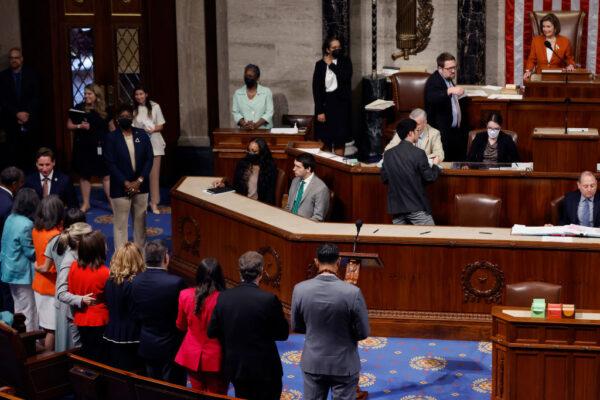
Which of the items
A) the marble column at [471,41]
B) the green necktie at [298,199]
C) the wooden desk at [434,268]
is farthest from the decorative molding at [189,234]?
the marble column at [471,41]

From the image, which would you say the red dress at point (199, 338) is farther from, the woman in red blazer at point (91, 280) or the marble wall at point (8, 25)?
the marble wall at point (8, 25)

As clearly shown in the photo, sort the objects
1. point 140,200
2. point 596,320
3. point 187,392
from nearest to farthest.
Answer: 1. point 187,392
2. point 596,320
3. point 140,200

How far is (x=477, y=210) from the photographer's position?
9.45 m

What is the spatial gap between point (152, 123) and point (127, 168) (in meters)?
2.23

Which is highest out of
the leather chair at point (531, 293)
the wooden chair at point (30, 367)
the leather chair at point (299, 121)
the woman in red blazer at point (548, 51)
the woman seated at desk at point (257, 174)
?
the woman in red blazer at point (548, 51)

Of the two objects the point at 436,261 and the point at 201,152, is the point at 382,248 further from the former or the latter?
the point at 201,152

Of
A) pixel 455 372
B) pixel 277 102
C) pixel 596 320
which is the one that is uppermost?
pixel 277 102

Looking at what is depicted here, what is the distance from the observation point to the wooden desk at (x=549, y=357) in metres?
6.84

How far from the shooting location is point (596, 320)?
6.84 meters

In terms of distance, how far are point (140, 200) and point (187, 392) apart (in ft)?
14.8

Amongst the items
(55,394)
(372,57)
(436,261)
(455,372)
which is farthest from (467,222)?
(372,57)

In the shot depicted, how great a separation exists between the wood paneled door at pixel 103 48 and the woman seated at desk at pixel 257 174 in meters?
4.46

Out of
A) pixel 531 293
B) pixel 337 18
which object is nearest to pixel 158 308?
pixel 531 293

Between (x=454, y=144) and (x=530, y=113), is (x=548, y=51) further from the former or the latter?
(x=454, y=144)
